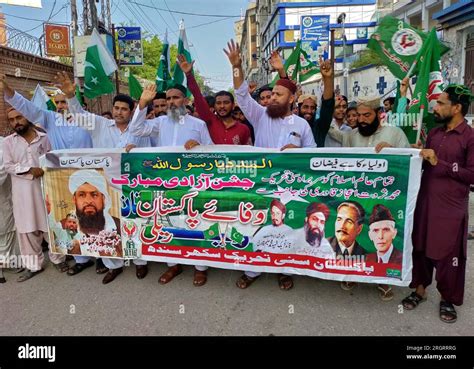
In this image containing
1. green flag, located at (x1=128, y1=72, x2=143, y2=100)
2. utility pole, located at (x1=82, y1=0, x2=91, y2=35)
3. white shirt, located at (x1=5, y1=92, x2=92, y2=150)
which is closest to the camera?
white shirt, located at (x1=5, y1=92, x2=92, y2=150)

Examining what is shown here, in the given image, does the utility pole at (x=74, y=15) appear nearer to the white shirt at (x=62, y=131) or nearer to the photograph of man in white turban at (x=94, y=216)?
the white shirt at (x=62, y=131)

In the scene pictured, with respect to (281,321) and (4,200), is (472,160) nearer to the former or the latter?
(281,321)

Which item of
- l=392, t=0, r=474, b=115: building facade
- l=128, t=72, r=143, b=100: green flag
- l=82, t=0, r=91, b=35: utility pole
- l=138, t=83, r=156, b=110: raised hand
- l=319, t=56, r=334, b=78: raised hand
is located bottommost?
l=138, t=83, r=156, b=110: raised hand

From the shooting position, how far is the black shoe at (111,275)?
144 inches

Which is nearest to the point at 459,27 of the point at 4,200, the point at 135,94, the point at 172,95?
the point at 135,94

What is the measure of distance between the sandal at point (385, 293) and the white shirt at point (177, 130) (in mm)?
2221

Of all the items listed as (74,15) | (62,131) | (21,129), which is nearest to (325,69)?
(62,131)

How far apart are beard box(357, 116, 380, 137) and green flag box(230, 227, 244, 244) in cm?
154

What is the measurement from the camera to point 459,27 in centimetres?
1070

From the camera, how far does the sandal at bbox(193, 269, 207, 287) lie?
11.6 feet

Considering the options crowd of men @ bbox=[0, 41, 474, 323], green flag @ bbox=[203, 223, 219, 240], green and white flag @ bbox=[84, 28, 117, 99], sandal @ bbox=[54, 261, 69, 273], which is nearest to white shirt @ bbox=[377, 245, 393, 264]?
crowd of men @ bbox=[0, 41, 474, 323]

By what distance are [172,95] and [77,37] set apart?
8.69m

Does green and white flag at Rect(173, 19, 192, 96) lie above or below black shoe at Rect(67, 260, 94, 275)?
above

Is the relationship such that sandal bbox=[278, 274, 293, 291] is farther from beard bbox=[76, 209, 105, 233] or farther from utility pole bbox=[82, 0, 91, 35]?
utility pole bbox=[82, 0, 91, 35]
